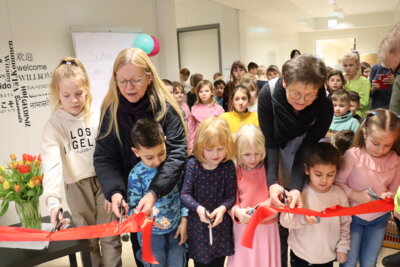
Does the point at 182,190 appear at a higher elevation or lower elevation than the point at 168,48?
lower

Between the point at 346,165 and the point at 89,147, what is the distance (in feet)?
5.41

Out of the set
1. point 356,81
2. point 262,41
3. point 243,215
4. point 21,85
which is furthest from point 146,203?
point 262,41

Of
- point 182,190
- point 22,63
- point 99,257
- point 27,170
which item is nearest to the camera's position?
point 182,190

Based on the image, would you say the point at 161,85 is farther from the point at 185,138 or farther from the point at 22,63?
the point at 22,63

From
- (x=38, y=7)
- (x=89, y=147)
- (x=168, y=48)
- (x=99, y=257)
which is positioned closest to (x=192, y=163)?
(x=89, y=147)

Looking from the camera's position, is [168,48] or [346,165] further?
[168,48]

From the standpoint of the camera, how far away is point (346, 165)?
6.57 feet

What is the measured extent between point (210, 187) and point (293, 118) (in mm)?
614

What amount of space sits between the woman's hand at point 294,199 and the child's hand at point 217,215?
37 centimetres

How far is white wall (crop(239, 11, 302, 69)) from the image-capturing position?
9.04m

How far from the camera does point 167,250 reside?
2.06 m

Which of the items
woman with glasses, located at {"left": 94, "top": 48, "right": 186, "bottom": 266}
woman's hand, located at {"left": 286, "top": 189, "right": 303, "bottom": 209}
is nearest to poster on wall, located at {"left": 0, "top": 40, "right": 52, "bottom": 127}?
woman with glasses, located at {"left": 94, "top": 48, "right": 186, "bottom": 266}

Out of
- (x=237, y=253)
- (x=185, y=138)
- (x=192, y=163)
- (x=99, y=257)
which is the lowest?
(x=99, y=257)

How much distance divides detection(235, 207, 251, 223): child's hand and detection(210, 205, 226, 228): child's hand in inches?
3.3
